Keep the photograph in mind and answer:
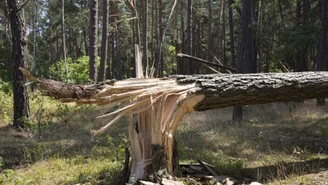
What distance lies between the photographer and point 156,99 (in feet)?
15.6

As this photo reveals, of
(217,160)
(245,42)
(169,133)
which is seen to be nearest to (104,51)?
(245,42)

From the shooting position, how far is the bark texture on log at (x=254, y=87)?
5.02 m

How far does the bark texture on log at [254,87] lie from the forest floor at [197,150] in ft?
3.27

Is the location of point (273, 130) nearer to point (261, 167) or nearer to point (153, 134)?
point (261, 167)

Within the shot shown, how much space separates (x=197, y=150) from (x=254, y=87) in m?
2.06

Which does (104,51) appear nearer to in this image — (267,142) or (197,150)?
(197,150)

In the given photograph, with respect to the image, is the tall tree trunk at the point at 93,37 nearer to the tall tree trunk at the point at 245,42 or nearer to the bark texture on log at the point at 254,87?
the tall tree trunk at the point at 245,42

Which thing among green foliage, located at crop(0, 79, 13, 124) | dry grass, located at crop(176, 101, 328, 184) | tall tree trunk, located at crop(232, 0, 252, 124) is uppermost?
tall tree trunk, located at crop(232, 0, 252, 124)

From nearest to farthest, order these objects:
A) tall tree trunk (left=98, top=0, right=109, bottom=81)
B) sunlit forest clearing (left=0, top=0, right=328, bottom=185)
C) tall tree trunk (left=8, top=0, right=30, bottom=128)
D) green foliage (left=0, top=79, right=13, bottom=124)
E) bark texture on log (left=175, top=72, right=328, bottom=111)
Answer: sunlit forest clearing (left=0, top=0, right=328, bottom=185), bark texture on log (left=175, top=72, right=328, bottom=111), tall tree trunk (left=8, top=0, right=30, bottom=128), green foliage (left=0, top=79, right=13, bottom=124), tall tree trunk (left=98, top=0, right=109, bottom=81)

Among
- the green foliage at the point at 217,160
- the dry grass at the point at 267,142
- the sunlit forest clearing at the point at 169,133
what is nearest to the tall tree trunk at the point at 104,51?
the sunlit forest clearing at the point at 169,133

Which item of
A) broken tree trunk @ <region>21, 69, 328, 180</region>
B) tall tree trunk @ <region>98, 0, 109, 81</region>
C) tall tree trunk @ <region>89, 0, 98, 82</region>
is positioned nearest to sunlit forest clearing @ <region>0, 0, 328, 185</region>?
broken tree trunk @ <region>21, 69, 328, 180</region>

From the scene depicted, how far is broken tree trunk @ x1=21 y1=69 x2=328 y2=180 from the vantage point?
4.54 meters

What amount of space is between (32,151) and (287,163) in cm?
481

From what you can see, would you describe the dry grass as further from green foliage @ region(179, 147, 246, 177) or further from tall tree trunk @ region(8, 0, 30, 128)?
tall tree trunk @ region(8, 0, 30, 128)
